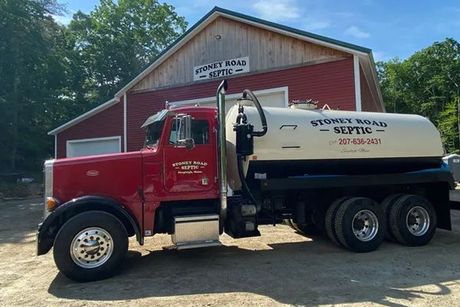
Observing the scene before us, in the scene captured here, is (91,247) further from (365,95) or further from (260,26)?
(365,95)

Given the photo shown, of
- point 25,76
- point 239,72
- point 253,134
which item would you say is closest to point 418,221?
point 253,134

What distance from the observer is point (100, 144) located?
71.2 feet

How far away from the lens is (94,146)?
22125mm

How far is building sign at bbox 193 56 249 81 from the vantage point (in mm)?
16578

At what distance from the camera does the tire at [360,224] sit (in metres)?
8.21

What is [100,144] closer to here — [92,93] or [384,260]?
[384,260]

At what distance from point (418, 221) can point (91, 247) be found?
21.2ft

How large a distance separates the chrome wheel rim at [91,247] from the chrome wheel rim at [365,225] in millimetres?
4577

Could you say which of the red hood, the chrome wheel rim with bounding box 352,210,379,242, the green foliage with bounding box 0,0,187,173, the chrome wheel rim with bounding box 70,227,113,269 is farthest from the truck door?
the green foliage with bounding box 0,0,187,173

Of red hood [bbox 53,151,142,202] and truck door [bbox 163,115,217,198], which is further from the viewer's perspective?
truck door [bbox 163,115,217,198]

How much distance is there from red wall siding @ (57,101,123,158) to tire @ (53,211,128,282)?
14.3 metres

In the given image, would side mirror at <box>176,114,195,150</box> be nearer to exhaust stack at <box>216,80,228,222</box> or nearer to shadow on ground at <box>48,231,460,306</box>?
exhaust stack at <box>216,80,228,222</box>

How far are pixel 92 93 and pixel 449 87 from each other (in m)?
41.6

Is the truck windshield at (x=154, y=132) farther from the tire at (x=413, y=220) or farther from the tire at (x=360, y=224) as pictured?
the tire at (x=413, y=220)
